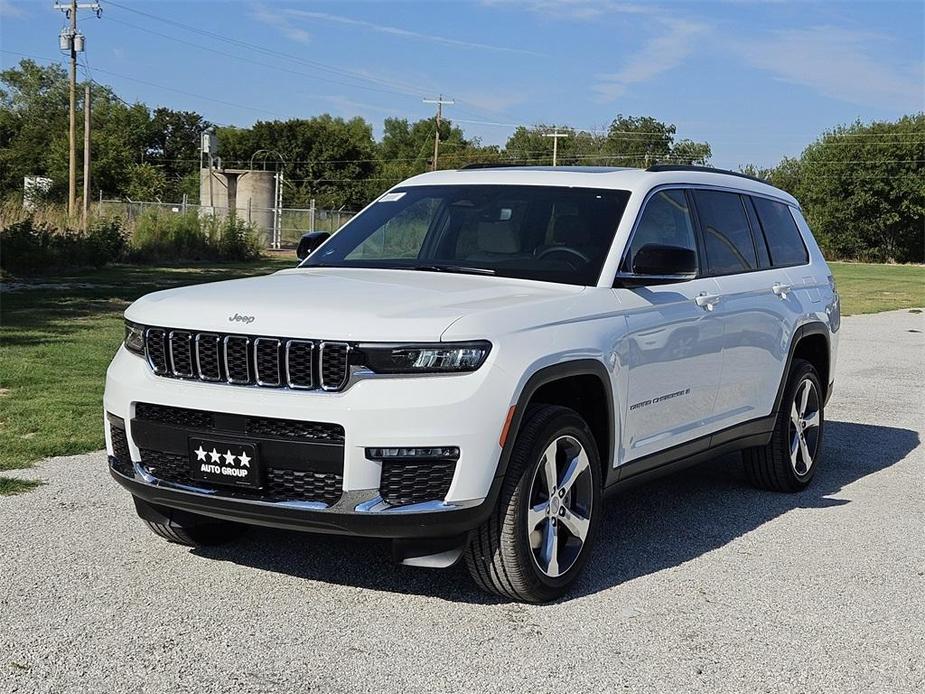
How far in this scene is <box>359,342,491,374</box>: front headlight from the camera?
458 cm

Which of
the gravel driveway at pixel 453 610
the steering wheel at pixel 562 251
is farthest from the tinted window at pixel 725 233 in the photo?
the gravel driveway at pixel 453 610

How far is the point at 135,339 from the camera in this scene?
17.2 feet

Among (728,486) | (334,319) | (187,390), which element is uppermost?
(334,319)

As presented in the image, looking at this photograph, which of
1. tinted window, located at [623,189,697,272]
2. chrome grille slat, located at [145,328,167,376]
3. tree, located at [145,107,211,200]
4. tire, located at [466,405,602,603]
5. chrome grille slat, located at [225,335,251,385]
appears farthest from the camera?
tree, located at [145,107,211,200]

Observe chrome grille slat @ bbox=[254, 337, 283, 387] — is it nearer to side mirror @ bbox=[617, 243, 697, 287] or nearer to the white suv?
the white suv

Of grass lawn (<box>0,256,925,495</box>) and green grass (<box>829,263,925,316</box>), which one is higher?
grass lawn (<box>0,256,925,495</box>)

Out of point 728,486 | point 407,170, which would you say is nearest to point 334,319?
point 728,486

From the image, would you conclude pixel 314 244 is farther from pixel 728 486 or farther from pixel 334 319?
pixel 728 486

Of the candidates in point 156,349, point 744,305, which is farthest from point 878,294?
point 156,349

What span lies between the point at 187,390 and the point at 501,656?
63.8 inches

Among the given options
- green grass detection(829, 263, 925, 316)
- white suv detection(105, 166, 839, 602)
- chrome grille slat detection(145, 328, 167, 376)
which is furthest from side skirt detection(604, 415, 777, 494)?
green grass detection(829, 263, 925, 316)

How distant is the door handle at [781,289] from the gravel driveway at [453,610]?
1272 millimetres

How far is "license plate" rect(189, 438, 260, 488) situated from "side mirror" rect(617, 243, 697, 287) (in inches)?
79.7

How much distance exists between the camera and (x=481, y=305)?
4957 mm
